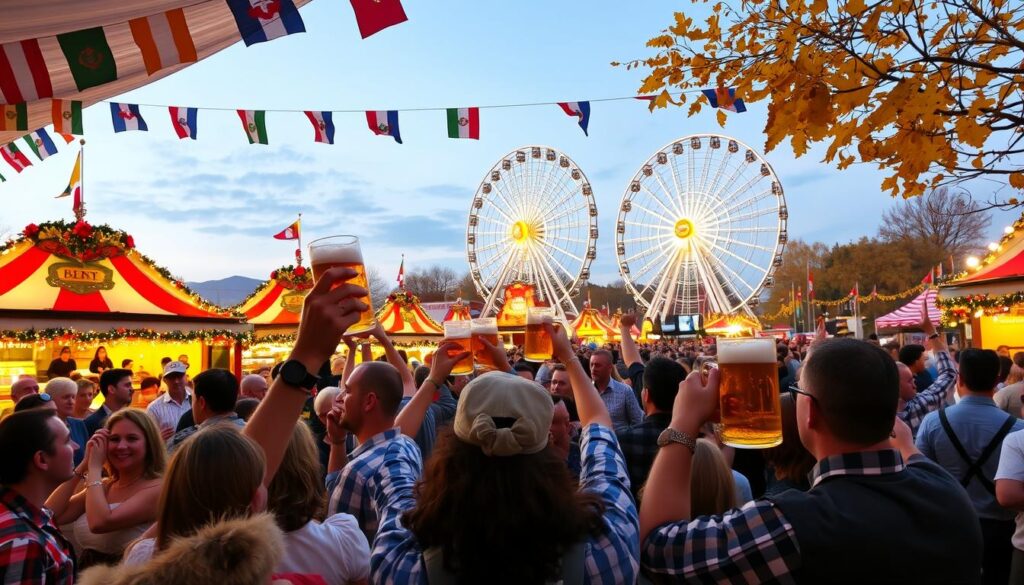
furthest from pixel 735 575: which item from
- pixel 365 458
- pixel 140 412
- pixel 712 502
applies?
pixel 140 412

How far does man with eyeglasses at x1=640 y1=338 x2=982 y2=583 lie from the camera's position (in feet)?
5.67

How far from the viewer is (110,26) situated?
5.37m

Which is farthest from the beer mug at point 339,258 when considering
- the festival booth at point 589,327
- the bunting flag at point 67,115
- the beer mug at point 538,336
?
the festival booth at point 589,327

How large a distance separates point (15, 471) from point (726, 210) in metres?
41.8

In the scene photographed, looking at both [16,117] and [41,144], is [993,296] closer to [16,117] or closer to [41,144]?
[16,117]

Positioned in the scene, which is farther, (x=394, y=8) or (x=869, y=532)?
(x=394, y=8)

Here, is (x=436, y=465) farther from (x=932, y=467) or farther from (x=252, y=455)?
(x=932, y=467)

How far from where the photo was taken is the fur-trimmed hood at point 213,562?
137 centimetres

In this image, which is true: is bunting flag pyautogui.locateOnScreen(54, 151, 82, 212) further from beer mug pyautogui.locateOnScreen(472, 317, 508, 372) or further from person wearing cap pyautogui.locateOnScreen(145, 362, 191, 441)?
beer mug pyautogui.locateOnScreen(472, 317, 508, 372)

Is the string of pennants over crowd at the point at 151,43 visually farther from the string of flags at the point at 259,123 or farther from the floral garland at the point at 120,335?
the floral garland at the point at 120,335

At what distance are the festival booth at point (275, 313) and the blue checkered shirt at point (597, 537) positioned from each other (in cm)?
1945

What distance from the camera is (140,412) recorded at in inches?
152

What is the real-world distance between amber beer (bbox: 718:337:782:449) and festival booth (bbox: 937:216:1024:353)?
16530 millimetres

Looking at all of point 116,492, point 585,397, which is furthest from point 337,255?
point 116,492
